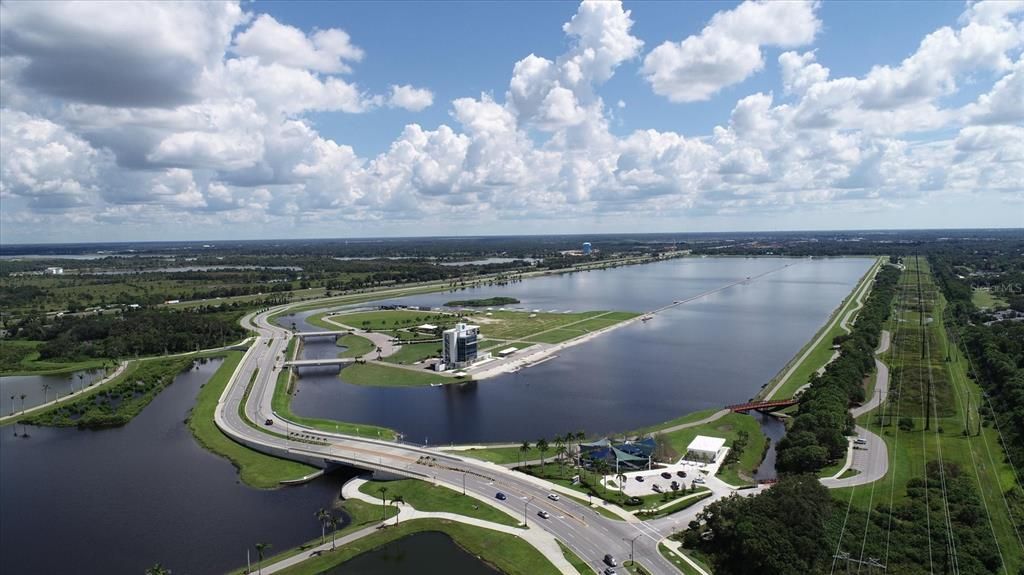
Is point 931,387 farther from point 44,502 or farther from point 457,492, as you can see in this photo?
point 44,502

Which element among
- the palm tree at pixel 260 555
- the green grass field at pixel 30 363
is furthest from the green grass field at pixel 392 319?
the palm tree at pixel 260 555

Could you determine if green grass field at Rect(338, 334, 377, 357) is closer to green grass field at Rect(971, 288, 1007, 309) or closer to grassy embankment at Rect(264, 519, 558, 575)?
grassy embankment at Rect(264, 519, 558, 575)

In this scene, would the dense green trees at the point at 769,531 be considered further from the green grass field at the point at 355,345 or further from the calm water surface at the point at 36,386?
the calm water surface at the point at 36,386

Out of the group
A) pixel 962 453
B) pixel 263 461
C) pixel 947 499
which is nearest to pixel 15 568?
pixel 263 461

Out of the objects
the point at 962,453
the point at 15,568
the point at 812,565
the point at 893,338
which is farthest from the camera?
the point at 893,338

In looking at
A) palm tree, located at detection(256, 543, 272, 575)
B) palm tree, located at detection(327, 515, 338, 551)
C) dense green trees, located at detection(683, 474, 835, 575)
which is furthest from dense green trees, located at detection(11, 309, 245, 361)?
dense green trees, located at detection(683, 474, 835, 575)
